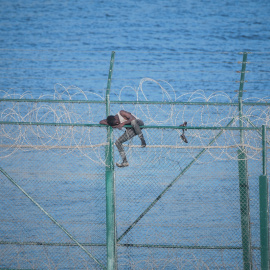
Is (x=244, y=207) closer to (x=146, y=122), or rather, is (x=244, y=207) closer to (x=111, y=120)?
(x=111, y=120)

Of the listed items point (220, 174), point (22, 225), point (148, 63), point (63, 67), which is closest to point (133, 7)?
point (148, 63)

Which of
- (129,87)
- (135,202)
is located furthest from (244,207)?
(129,87)

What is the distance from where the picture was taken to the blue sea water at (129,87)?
8102mm

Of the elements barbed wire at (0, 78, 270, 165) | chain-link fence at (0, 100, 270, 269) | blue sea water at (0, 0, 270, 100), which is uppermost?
blue sea water at (0, 0, 270, 100)

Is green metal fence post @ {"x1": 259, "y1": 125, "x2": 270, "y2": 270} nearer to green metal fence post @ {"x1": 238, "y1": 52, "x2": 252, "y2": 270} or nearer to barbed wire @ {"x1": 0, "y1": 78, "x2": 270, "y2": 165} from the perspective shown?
green metal fence post @ {"x1": 238, "y1": 52, "x2": 252, "y2": 270}

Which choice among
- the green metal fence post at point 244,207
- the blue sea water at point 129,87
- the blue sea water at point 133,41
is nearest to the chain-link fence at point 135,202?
the blue sea water at point 129,87

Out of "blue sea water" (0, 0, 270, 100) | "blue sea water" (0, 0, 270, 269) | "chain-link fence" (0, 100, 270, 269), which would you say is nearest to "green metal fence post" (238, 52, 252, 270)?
"chain-link fence" (0, 100, 270, 269)

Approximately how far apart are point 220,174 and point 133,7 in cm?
355

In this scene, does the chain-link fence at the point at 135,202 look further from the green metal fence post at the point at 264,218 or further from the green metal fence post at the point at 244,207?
the green metal fence post at the point at 264,218

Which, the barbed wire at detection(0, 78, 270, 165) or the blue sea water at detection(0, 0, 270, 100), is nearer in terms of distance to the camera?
the barbed wire at detection(0, 78, 270, 165)

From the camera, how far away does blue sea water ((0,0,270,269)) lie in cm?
810

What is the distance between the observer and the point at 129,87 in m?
8.97

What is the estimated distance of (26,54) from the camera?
9.07 meters

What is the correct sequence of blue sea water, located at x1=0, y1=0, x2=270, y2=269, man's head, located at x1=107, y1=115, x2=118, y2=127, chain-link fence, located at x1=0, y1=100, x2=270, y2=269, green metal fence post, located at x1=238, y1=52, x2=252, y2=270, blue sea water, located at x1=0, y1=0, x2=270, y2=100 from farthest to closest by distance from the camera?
blue sea water, located at x1=0, y1=0, x2=270, y2=100 → blue sea water, located at x1=0, y1=0, x2=270, y2=269 → chain-link fence, located at x1=0, y1=100, x2=270, y2=269 → green metal fence post, located at x1=238, y1=52, x2=252, y2=270 → man's head, located at x1=107, y1=115, x2=118, y2=127
